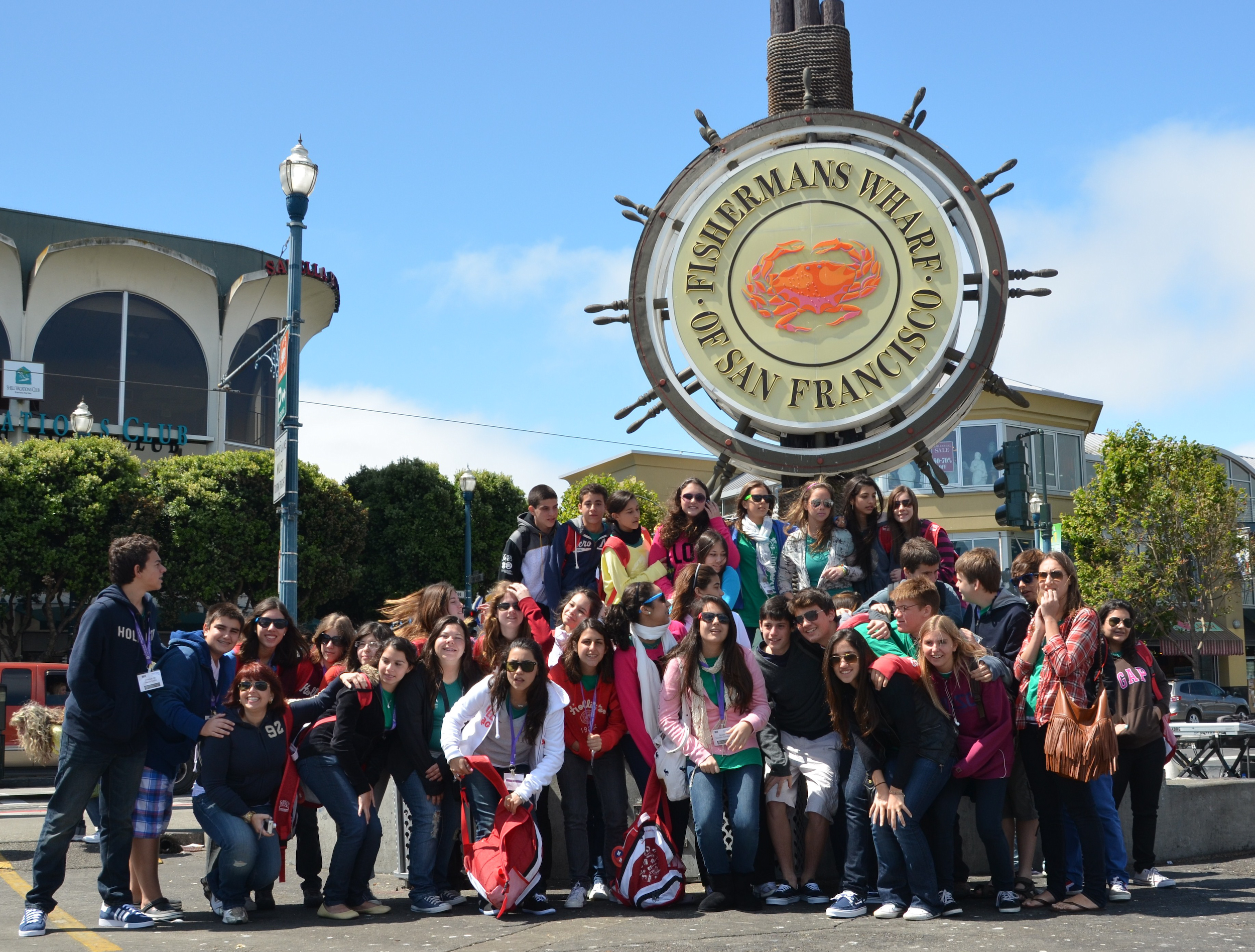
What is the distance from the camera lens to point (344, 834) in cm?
649

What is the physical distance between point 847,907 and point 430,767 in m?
2.36

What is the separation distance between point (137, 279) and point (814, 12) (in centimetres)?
3305

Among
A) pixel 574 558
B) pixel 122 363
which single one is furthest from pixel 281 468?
pixel 122 363

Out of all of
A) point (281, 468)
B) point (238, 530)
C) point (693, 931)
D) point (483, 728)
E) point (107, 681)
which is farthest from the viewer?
point (238, 530)

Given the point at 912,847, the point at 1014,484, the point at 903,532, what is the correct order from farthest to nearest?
the point at 1014,484
the point at 903,532
the point at 912,847

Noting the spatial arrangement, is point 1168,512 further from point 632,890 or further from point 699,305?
point 632,890

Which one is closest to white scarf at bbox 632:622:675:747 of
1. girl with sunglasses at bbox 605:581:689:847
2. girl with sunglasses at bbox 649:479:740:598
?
girl with sunglasses at bbox 605:581:689:847

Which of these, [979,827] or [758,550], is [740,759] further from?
[758,550]

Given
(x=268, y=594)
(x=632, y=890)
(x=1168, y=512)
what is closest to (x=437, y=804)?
(x=632, y=890)

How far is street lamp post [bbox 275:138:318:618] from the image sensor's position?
38.2 ft

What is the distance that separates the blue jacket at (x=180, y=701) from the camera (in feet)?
20.9

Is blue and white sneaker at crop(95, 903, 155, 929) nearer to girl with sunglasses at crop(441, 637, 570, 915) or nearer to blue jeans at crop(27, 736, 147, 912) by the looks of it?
blue jeans at crop(27, 736, 147, 912)

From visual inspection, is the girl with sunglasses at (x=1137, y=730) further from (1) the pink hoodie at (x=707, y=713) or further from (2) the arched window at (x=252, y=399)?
(2) the arched window at (x=252, y=399)

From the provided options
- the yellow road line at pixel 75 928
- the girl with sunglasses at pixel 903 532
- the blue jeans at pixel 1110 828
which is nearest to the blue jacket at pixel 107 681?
the yellow road line at pixel 75 928
